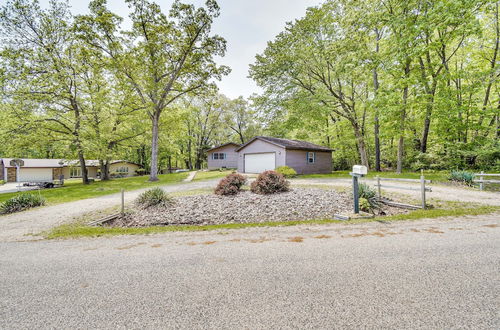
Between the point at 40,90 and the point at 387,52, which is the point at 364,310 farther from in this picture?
the point at 40,90

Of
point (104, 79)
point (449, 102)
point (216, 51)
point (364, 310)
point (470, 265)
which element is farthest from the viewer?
point (104, 79)

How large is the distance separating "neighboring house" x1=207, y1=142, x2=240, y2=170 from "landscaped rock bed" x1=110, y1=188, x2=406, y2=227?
19.4m

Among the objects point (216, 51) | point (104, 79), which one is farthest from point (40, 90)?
point (216, 51)

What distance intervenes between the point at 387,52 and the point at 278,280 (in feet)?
59.0

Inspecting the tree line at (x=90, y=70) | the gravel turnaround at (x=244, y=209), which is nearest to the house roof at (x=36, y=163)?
the tree line at (x=90, y=70)

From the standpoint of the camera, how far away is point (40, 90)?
15.1 m

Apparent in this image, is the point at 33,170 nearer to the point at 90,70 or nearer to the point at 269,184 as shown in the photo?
the point at 90,70

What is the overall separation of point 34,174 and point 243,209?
1412 inches

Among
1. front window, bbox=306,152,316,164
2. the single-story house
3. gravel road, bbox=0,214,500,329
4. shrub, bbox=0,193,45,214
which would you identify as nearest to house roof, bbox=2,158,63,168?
the single-story house

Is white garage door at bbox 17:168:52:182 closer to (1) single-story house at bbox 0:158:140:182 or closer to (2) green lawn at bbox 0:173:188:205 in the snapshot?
(1) single-story house at bbox 0:158:140:182

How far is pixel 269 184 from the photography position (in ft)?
29.6

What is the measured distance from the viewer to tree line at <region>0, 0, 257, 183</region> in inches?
575

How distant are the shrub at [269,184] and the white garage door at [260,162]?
9382 millimetres

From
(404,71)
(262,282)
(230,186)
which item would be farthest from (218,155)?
(262,282)
